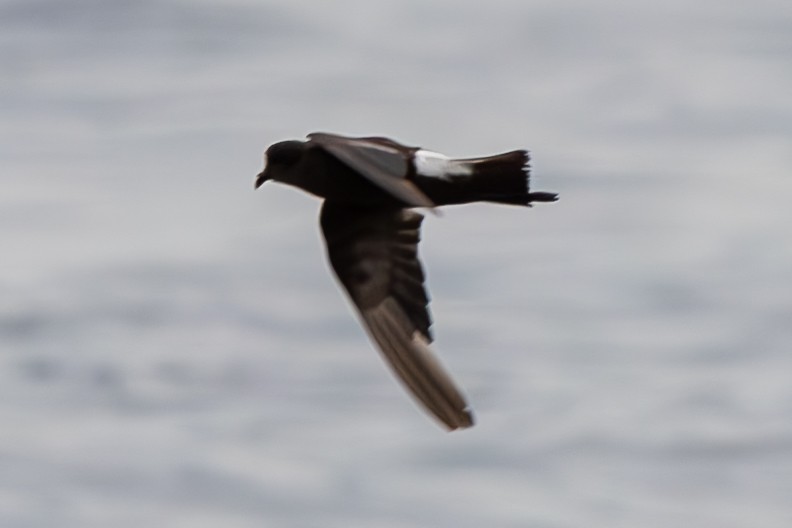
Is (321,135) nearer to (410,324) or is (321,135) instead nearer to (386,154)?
(386,154)

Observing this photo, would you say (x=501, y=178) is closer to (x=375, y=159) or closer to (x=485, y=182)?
(x=485, y=182)

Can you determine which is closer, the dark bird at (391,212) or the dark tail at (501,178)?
A: the dark bird at (391,212)

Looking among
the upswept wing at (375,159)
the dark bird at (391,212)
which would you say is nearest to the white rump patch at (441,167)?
the dark bird at (391,212)

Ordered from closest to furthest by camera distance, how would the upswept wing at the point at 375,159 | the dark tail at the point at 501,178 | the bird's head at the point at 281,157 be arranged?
the upswept wing at the point at 375,159 < the dark tail at the point at 501,178 < the bird's head at the point at 281,157

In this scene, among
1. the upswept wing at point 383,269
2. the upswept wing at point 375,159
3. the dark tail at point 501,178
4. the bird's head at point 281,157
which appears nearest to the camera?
the upswept wing at point 375,159

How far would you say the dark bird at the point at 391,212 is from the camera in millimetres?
10461

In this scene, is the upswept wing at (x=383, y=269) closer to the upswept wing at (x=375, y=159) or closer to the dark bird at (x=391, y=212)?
the dark bird at (x=391, y=212)

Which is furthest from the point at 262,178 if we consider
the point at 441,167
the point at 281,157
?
the point at 441,167

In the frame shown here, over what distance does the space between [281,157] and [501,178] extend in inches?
50.8

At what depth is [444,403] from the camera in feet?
34.5

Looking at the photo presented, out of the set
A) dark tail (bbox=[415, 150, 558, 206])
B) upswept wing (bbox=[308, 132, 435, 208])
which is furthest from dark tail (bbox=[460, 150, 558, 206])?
upswept wing (bbox=[308, 132, 435, 208])

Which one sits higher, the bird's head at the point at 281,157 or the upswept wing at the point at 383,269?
the bird's head at the point at 281,157

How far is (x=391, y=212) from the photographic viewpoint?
11617mm

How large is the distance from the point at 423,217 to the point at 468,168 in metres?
1.07
